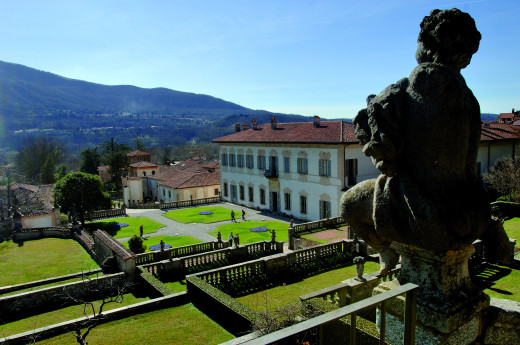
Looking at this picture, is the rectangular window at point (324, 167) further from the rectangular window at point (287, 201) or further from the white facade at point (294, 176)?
the rectangular window at point (287, 201)

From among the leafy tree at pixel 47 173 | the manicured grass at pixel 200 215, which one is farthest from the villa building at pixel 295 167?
the leafy tree at pixel 47 173

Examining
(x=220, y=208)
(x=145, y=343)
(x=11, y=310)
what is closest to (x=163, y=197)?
(x=220, y=208)

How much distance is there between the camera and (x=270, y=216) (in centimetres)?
3612

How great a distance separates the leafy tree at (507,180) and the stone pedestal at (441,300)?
29037mm

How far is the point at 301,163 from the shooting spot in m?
33.9

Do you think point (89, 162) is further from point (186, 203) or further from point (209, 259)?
point (209, 259)

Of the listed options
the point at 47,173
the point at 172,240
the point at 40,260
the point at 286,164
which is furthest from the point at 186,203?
the point at 47,173

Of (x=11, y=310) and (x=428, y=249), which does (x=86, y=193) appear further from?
(x=428, y=249)

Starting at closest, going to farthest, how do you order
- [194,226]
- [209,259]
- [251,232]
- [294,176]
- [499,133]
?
[209,259] → [251,232] → [194,226] → [294,176] → [499,133]

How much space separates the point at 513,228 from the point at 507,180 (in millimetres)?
8146

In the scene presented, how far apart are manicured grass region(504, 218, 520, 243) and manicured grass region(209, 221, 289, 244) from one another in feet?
45.2

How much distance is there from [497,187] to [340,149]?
1324cm

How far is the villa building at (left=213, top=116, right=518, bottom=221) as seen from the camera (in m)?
30.2

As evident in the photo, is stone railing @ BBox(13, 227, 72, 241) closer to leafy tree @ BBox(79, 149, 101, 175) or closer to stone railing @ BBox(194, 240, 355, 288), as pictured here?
stone railing @ BBox(194, 240, 355, 288)
